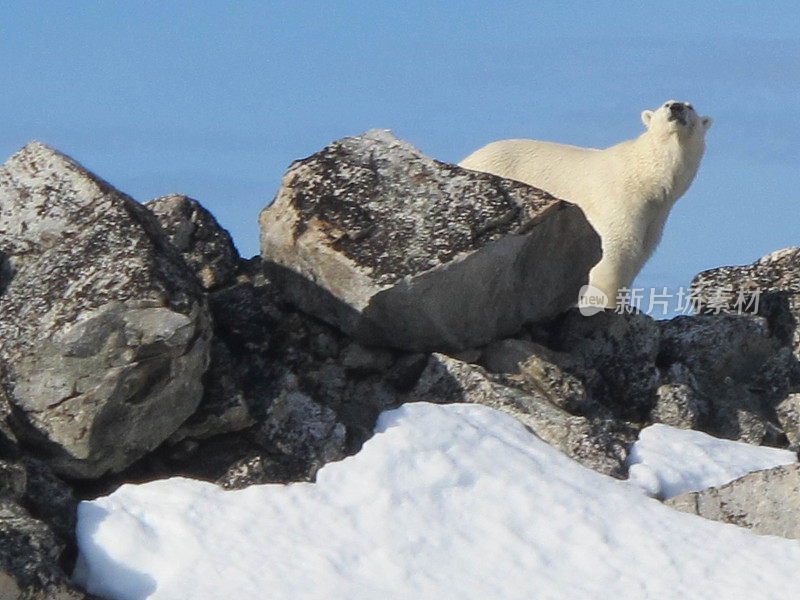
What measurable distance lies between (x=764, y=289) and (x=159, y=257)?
6.96 m

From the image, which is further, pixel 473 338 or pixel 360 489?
pixel 473 338

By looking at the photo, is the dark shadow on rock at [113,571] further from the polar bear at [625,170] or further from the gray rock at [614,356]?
the polar bear at [625,170]

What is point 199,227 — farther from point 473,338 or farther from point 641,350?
point 641,350

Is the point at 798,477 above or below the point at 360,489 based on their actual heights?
above

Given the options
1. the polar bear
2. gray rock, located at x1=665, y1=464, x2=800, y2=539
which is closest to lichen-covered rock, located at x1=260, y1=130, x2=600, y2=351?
gray rock, located at x1=665, y1=464, x2=800, y2=539

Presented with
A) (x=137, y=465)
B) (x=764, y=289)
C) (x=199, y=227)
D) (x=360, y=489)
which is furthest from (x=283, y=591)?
(x=764, y=289)

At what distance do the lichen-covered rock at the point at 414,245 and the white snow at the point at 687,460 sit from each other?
1632 millimetres

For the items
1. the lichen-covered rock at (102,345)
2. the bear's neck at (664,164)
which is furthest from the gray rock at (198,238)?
the bear's neck at (664,164)

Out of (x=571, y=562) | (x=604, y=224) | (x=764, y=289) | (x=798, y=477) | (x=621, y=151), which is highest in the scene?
(x=621, y=151)

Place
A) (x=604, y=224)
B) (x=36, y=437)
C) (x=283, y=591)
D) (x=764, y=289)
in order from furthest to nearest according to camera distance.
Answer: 1. (x=604, y=224)
2. (x=764, y=289)
3. (x=36, y=437)
4. (x=283, y=591)

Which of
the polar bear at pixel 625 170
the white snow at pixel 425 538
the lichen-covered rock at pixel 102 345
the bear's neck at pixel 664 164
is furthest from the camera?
the bear's neck at pixel 664 164

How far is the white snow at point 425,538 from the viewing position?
9406mm

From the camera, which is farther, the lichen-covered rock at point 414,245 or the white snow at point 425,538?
the lichen-covered rock at point 414,245

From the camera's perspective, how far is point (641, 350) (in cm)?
1316
